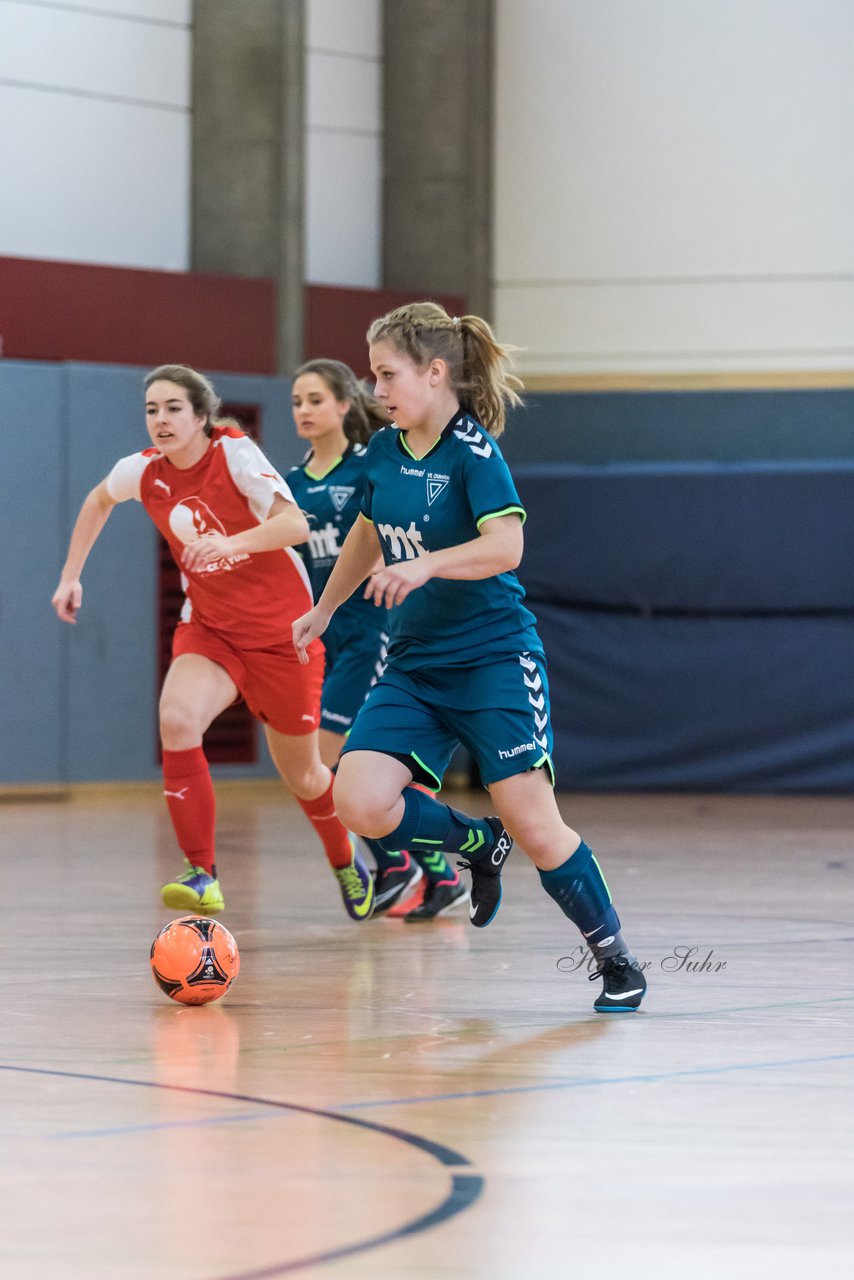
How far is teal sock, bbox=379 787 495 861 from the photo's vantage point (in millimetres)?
5109

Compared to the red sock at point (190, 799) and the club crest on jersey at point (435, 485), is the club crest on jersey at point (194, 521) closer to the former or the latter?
the red sock at point (190, 799)

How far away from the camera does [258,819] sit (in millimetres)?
11406

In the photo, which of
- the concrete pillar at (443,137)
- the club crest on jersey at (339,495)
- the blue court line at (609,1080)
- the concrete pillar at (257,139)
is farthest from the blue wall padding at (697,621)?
the blue court line at (609,1080)

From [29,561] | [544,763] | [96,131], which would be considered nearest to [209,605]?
[544,763]

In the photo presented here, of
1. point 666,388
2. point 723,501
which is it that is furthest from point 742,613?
point 666,388

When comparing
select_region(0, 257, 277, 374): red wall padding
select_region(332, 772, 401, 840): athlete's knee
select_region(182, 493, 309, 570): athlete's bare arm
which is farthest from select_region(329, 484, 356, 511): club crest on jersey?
select_region(0, 257, 277, 374): red wall padding

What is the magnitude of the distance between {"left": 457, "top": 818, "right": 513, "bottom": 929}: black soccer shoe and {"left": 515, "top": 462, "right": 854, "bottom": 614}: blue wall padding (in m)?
7.87

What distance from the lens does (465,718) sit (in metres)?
4.97

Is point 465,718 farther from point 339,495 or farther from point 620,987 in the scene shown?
point 339,495

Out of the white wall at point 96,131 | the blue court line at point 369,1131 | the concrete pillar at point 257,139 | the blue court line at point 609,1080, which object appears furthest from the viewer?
the concrete pillar at point 257,139

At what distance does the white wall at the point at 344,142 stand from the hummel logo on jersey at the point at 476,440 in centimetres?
953

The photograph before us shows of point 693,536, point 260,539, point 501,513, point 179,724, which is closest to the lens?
point 501,513

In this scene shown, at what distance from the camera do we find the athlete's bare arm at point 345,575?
207 inches

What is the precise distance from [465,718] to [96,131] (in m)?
9.37
